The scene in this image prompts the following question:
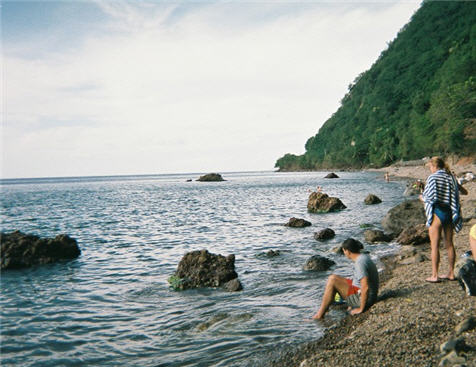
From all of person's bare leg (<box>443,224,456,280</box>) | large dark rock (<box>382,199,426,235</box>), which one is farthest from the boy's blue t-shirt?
large dark rock (<box>382,199,426,235</box>)

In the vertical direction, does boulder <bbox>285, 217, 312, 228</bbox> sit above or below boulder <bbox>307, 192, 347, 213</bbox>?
below

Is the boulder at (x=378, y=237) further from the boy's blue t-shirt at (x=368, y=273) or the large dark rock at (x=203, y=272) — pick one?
the boy's blue t-shirt at (x=368, y=273)

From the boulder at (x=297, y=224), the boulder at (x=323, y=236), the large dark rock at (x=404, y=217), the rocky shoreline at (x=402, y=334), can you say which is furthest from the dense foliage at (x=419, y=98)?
the rocky shoreline at (x=402, y=334)

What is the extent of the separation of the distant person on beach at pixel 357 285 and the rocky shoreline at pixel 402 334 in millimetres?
264

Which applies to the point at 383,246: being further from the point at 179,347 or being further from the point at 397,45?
the point at 397,45

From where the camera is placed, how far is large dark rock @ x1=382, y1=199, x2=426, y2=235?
18.6 meters

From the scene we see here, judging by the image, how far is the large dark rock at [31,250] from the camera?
15336 mm

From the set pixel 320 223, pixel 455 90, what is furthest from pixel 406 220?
pixel 455 90

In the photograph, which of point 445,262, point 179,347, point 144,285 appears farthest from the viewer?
point 144,285

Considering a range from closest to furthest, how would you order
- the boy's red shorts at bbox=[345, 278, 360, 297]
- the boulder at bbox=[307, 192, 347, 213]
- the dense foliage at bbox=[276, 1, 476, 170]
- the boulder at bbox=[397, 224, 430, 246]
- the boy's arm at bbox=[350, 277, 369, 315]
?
the boy's arm at bbox=[350, 277, 369, 315] < the boy's red shorts at bbox=[345, 278, 360, 297] < the boulder at bbox=[397, 224, 430, 246] < the boulder at bbox=[307, 192, 347, 213] < the dense foliage at bbox=[276, 1, 476, 170]

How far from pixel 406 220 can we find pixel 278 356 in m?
15.0

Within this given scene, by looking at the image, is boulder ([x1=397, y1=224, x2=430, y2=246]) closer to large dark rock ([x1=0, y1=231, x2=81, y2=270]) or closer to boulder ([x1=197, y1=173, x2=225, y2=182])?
large dark rock ([x1=0, y1=231, x2=81, y2=270])

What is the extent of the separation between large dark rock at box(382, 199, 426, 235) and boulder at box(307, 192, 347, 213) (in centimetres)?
1126

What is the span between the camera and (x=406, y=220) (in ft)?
61.9
